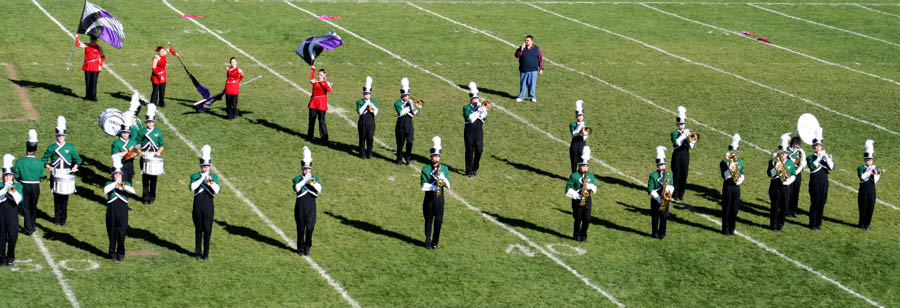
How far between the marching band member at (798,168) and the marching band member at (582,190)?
3.90 metres

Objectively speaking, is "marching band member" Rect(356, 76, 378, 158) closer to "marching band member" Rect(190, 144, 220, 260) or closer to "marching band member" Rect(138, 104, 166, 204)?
"marching band member" Rect(138, 104, 166, 204)

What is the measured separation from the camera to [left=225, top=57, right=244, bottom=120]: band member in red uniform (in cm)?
2256

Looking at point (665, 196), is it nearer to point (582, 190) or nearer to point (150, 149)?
point (582, 190)

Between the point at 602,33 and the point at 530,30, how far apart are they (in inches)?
86.3

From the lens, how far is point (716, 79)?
1155 inches

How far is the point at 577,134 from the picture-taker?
798 inches

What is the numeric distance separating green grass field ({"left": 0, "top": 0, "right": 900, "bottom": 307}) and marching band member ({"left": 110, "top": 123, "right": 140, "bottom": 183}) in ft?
2.02

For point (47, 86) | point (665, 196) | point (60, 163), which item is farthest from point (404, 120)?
point (47, 86)

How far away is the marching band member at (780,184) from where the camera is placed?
17969 millimetres

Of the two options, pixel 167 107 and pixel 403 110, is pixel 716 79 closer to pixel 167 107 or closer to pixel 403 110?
pixel 403 110

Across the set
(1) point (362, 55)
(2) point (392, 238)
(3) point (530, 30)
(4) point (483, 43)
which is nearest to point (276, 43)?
(1) point (362, 55)

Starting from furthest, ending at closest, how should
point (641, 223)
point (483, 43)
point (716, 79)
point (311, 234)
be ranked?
point (483, 43) < point (716, 79) < point (641, 223) < point (311, 234)

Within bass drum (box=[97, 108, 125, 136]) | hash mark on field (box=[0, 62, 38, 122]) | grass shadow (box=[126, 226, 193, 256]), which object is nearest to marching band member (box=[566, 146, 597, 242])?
grass shadow (box=[126, 226, 193, 256])

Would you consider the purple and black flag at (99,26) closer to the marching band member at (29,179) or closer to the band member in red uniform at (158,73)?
the band member in red uniform at (158,73)
